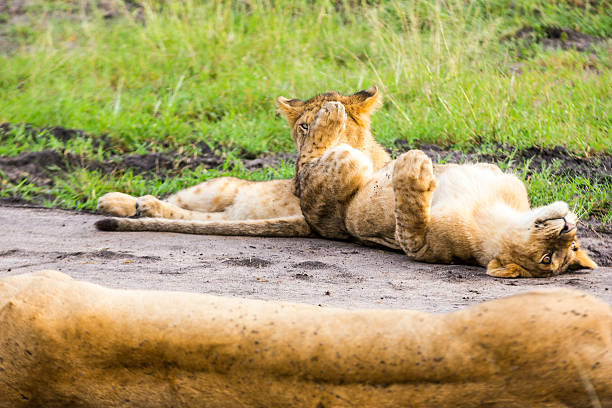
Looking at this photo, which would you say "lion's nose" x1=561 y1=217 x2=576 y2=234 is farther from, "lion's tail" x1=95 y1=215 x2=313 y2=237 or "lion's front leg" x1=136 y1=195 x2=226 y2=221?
"lion's front leg" x1=136 y1=195 x2=226 y2=221

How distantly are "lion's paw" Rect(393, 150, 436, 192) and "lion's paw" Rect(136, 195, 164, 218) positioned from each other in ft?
7.06

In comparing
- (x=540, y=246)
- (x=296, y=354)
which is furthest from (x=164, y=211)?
(x=296, y=354)

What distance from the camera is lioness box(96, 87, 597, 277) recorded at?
340 cm

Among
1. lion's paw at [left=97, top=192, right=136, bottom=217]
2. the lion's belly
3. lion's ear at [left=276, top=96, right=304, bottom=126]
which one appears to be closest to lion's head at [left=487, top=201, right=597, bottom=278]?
the lion's belly

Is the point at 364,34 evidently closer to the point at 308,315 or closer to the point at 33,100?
the point at 33,100

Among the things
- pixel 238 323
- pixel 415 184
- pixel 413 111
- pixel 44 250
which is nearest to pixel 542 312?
pixel 238 323

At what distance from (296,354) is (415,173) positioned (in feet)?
6.54

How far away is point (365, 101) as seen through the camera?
500cm

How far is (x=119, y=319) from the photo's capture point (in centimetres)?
173

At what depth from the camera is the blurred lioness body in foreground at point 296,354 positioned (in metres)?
1.53

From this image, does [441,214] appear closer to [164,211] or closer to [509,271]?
[509,271]

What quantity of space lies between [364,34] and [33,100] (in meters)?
3.95

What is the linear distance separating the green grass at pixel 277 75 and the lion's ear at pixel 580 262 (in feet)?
3.65

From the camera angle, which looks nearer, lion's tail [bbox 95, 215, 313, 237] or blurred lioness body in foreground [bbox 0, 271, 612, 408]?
blurred lioness body in foreground [bbox 0, 271, 612, 408]
